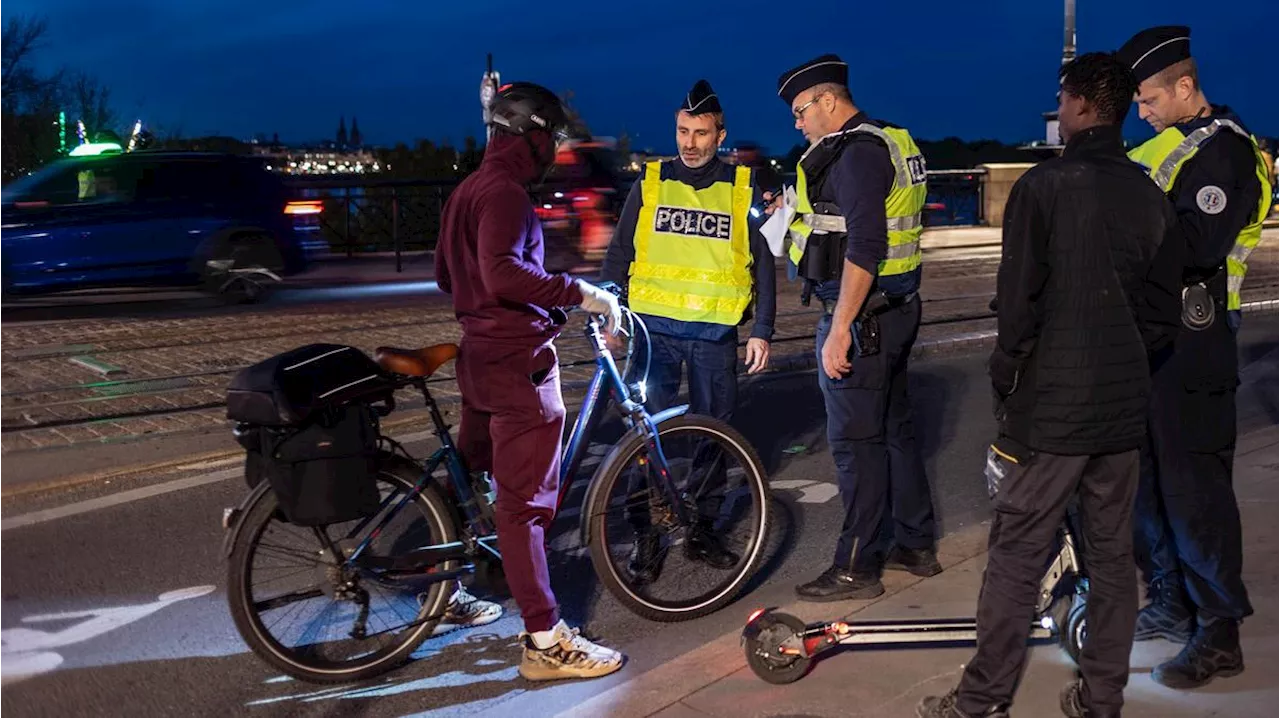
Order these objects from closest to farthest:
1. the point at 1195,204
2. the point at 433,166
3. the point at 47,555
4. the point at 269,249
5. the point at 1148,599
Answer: the point at 1195,204 < the point at 1148,599 < the point at 47,555 < the point at 269,249 < the point at 433,166

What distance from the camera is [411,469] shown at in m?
4.36

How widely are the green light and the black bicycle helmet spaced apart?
12353 millimetres

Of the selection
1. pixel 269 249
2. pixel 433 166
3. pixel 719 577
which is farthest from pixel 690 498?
pixel 433 166

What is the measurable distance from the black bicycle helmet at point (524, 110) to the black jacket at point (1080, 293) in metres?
1.47

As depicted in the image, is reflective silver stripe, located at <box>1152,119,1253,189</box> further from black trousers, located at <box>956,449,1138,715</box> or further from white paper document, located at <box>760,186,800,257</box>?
white paper document, located at <box>760,186,800,257</box>

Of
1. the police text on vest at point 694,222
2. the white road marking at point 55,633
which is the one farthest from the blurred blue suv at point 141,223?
the police text on vest at point 694,222

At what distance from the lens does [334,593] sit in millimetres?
4344

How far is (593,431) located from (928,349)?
6694 millimetres

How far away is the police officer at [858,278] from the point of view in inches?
180

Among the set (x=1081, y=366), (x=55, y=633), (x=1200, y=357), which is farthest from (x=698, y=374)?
(x=55, y=633)

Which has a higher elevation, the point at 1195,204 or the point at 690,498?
the point at 1195,204

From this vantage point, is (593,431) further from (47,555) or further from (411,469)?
(47,555)

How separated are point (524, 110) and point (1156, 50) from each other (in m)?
1.91

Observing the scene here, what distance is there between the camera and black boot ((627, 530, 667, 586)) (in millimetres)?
5059
